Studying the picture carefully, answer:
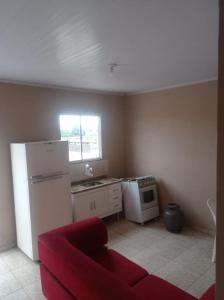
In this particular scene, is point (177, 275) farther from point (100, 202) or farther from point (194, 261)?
point (100, 202)

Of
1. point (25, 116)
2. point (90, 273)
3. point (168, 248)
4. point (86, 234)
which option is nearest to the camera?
point (90, 273)

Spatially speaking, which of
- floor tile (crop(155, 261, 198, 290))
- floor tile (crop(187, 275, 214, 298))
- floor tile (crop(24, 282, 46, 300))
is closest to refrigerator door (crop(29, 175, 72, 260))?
floor tile (crop(24, 282, 46, 300))

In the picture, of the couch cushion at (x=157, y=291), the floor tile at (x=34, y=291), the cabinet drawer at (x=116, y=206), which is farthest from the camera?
the cabinet drawer at (x=116, y=206)

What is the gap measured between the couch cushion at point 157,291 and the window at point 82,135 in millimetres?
2784

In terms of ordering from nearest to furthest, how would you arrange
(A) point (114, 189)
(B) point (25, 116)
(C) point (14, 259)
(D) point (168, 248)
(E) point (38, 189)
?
(E) point (38, 189), (C) point (14, 259), (D) point (168, 248), (B) point (25, 116), (A) point (114, 189)

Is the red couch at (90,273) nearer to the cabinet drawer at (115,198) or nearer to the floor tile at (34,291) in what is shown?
the floor tile at (34,291)

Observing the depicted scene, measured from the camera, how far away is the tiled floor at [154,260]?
265cm

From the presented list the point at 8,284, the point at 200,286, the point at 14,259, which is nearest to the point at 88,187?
the point at 14,259

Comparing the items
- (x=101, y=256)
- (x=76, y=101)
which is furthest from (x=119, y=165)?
(x=101, y=256)

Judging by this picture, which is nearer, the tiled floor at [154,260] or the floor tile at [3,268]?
the tiled floor at [154,260]

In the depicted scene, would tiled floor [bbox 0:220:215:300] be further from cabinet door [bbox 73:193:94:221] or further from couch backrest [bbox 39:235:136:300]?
couch backrest [bbox 39:235:136:300]

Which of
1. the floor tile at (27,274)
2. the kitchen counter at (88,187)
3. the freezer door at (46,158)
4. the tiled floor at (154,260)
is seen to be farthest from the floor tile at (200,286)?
the freezer door at (46,158)

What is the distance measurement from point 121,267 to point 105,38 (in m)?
2.19

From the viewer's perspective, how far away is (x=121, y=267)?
221cm
